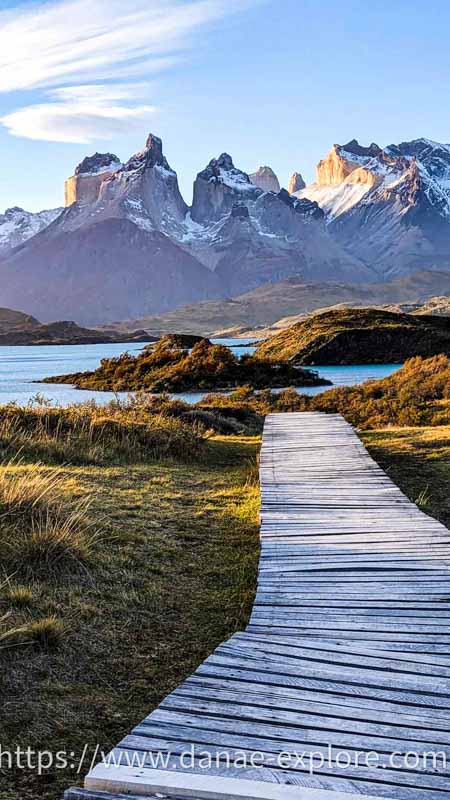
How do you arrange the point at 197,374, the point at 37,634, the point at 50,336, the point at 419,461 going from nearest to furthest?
the point at 37,634 < the point at 419,461 < the point at 197,374 < the point at 50,336

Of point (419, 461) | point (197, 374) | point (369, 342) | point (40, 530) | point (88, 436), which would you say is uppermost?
Answer: point (40, 530)

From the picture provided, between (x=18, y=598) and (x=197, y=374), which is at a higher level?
(x=18, y=598)

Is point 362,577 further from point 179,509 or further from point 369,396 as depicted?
point 369,396

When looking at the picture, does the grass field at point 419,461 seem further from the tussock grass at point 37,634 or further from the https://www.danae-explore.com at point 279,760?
the https://www.danae-explore.com at point 279,760

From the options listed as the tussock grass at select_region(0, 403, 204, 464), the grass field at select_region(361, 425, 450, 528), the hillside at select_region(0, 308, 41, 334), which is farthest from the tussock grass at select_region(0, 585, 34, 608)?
the hillside at select_region(0, 308, 41, 334)

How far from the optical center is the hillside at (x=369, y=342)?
51312 millimetres

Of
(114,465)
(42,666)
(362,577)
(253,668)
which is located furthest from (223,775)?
(114,465)

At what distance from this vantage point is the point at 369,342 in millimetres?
53781

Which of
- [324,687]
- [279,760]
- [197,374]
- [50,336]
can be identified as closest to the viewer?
[279,760]

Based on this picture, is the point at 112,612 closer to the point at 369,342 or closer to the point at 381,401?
the point at 381,401

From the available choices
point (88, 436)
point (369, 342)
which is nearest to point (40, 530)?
point (88, 436)

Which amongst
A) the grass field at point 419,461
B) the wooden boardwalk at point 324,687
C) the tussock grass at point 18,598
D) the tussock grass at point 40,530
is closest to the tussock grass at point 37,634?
the tussock grass at point 18,598

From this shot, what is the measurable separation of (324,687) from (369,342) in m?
51.1

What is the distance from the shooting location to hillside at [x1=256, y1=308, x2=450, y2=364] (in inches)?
2020
